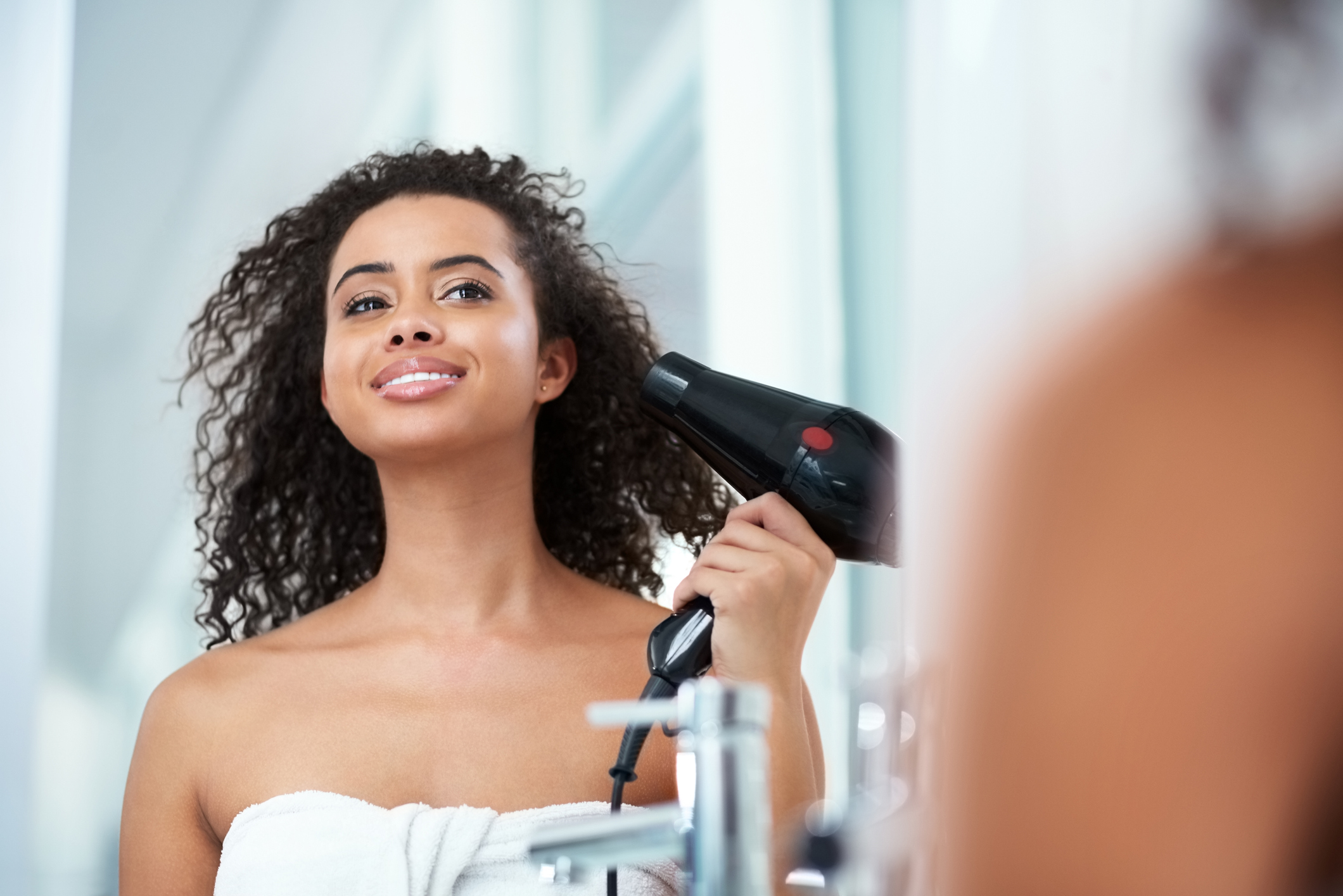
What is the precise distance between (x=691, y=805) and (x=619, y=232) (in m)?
1.07

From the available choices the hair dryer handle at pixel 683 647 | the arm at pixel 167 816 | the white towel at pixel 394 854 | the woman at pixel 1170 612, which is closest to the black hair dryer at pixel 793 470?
the hair dryer handle at pixel 683 647

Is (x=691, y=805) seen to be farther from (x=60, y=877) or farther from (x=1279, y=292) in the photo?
(x=60, y=877)

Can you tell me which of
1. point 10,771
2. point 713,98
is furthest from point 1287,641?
point 10,771

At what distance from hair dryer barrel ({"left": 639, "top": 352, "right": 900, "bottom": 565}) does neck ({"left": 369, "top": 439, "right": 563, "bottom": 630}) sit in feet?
0.92

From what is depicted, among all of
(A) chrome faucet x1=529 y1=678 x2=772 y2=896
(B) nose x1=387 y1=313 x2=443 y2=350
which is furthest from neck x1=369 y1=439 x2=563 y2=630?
(A) chrome faucet x1=529 y1=678 x2=772 y2=896

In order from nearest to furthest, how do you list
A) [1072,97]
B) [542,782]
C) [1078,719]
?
[1078,719] < [1072,97] < [542,782]

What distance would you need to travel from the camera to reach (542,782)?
3.72 feet

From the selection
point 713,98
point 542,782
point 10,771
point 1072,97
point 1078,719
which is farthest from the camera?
point 713,98

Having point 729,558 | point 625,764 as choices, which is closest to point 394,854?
point 625,764

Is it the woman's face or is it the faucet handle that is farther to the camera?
the woman's face

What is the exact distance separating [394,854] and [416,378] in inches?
17.0

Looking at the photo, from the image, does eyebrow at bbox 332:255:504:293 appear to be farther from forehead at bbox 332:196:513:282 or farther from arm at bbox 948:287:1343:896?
arm at bbox 948:287:1343:896

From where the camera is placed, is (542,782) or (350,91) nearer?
(542,782)

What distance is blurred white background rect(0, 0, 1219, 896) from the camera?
1438mm
